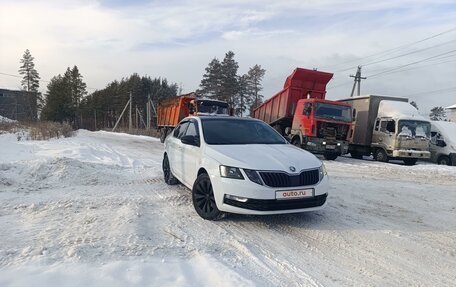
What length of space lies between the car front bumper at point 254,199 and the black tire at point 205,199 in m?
0.24

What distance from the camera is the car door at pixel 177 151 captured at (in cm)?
772

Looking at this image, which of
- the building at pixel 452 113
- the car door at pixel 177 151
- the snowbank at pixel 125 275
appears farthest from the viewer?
the building at pixel 452 113

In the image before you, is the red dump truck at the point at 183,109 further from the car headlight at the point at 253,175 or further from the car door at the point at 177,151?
the car headlight at the point at 253,175

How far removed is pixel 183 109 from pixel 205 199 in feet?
64.5

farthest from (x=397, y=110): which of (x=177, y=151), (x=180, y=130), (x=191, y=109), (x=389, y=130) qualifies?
(x=177, y=151)

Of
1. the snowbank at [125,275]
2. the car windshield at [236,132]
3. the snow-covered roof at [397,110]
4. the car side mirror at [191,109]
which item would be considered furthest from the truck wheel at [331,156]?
the snowbank at [125,275]

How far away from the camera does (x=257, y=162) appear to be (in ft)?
18.0

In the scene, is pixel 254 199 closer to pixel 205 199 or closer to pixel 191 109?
pixel 205 199

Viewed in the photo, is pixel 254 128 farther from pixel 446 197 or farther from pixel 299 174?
pixel 446 197

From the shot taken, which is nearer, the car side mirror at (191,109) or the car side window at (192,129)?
the car side window at (192,129)

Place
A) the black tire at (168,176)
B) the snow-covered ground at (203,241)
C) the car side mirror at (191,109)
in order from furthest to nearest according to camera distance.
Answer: the car side mirror at (191,109)
the black tire at (168,176)
the snow-covered ground at (203,241)

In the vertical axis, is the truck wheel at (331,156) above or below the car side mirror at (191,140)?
below

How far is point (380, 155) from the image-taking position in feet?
65.0

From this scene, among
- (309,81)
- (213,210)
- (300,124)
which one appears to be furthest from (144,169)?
(309,81)
